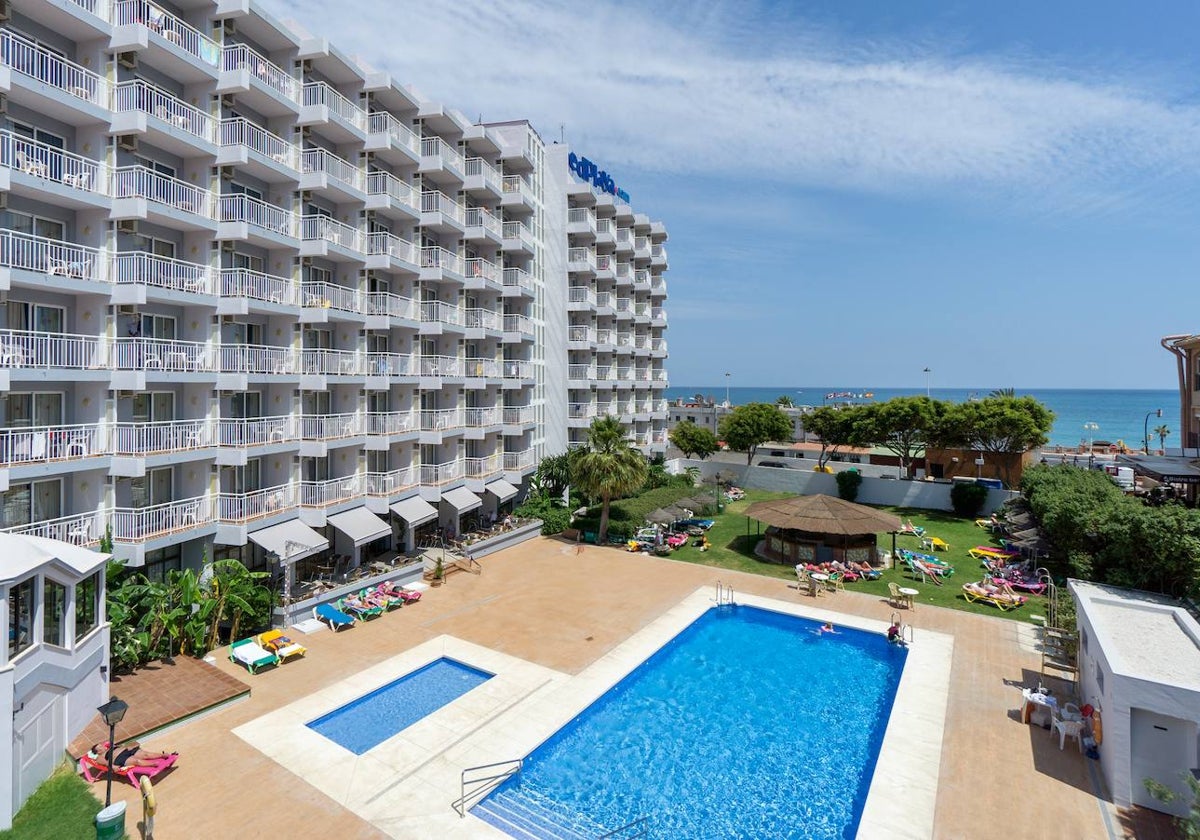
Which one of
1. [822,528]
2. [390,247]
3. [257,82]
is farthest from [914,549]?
[257,82]

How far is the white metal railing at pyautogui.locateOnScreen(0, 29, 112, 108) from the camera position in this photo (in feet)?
57.1

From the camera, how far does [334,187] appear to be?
27359mm

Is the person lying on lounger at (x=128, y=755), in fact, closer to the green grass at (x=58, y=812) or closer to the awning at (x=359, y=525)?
the green grass at (x=58, y=812)

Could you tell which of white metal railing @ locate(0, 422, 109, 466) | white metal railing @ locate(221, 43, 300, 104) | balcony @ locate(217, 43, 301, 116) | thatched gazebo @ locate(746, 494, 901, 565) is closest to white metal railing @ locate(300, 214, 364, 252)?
balcony @ locate(217, 43, 301, 116)

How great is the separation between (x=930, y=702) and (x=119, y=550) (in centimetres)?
2513

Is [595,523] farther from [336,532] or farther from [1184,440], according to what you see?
[1184,440]

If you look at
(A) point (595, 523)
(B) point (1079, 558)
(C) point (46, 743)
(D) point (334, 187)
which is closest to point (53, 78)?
(D) point (334, 187)

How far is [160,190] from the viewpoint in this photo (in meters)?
21.3

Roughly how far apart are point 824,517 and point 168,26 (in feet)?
110

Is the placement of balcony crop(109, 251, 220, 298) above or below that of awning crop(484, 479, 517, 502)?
above

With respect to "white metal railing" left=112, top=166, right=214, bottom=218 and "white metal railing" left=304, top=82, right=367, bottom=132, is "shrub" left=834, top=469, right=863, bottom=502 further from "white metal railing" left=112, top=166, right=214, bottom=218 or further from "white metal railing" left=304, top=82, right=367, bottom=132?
"white metal railing" left=112, top=166, right=214, bottom=218

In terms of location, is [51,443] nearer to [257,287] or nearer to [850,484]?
[257,287]

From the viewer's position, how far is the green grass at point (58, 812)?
12.1 meters

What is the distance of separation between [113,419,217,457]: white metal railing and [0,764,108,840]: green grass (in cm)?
995
